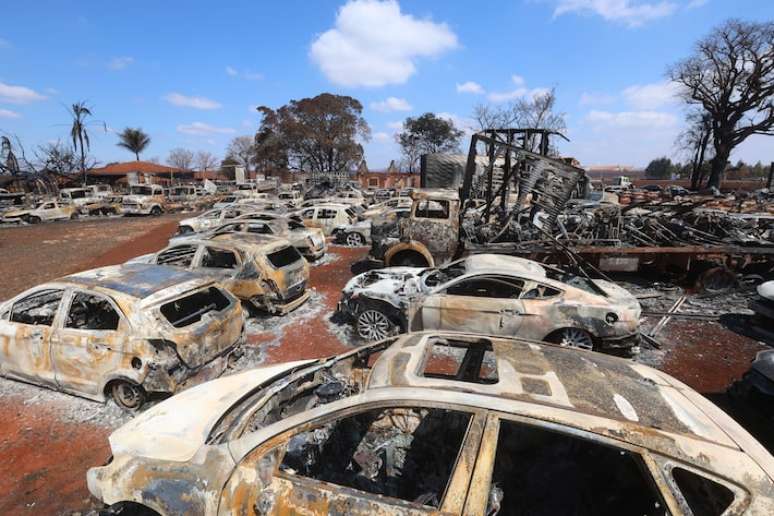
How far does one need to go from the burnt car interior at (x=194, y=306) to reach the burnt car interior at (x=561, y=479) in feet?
12.0

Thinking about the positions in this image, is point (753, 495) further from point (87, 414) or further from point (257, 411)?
point (87, 414)

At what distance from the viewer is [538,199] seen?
8.98 m

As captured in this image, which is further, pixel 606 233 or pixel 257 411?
pixel 606 233

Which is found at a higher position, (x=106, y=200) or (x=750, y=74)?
(x=750, y=74)

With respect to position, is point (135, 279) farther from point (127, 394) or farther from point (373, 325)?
point (373, 325)

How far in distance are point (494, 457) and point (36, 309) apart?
6.20 meters

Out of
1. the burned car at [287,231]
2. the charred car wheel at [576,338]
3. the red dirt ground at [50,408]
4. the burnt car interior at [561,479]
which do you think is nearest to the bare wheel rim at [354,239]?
the red dirt ground at [50,408]

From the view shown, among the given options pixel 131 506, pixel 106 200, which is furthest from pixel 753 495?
pixel 106 200

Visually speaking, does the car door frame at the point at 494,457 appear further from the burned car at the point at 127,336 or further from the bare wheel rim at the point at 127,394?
the bare wheel rim at the point at 127,394

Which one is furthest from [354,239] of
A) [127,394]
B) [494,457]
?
[494,457]

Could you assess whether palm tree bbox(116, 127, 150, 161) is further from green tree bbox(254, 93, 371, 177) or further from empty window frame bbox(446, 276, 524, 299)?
empty window frame bbox(446, 276, 524, 299)

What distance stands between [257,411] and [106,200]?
95.4 feet

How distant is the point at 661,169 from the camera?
7319 cm

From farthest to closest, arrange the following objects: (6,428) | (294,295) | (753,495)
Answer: (294,295)
(6,428)
(753,495)
